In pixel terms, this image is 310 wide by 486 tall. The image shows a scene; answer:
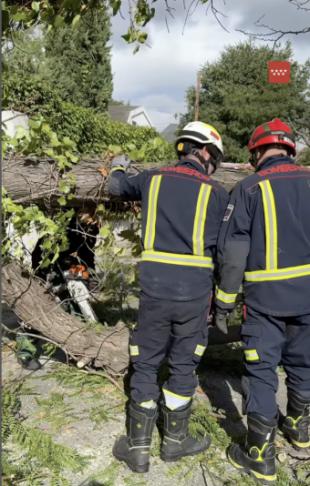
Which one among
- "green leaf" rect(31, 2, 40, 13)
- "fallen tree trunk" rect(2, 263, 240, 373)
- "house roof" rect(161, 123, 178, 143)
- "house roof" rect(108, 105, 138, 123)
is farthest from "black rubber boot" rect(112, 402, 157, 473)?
"house roof" rect(108, 105, 138, 123)

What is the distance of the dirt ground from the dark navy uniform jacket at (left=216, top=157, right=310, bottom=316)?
1.00m

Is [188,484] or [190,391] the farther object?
[190,391]

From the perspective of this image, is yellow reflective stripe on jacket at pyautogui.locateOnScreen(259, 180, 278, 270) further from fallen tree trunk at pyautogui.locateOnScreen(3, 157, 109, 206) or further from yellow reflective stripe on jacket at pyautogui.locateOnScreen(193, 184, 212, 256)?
fallen tree trunk at pyautogui.locateOnScreen(3, 157, 109, 206)

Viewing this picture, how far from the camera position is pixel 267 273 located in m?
2.69

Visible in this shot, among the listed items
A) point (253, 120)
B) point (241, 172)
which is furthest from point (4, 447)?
point (253, 120)

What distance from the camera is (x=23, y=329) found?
3.82 m

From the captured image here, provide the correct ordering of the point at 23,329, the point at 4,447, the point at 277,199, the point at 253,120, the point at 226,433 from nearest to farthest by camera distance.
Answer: the point at 277,199 → the point at 4,447 → the point at 226,433 → the point at 23,329 → the point at 253,120

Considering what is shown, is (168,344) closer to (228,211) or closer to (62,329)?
(228,211)

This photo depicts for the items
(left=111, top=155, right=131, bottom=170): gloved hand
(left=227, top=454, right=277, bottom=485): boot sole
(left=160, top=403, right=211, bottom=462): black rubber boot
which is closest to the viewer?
(left=227, top=454, right=277, bottom=485): boot sole

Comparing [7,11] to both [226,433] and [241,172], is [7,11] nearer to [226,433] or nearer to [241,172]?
[241,172]

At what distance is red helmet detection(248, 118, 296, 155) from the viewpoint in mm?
2764

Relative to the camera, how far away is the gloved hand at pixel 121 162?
330cm

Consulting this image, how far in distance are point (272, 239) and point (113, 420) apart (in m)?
1.68

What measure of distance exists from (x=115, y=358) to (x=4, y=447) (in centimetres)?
101
